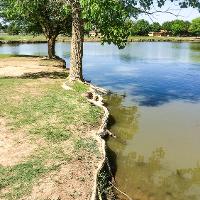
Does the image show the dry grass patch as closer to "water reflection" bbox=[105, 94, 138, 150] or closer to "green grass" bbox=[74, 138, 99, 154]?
"water reflection" bbox=[105, 94, 138, 150]

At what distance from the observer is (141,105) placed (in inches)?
1047

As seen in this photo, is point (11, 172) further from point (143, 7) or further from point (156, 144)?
point (143, 7)

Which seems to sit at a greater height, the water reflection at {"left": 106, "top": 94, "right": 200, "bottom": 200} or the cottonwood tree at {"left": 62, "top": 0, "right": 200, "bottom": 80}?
the cottonwood tree at {"left": 62, "top": 0, "right": 200, "bottom": 80}

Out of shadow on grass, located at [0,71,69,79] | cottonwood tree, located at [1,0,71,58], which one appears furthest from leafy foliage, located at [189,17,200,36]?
shadow on grass, located at [0,71,69,79]

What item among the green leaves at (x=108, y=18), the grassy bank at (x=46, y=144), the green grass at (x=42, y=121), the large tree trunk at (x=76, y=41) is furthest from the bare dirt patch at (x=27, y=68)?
the green leaves at (x=108, y=18)

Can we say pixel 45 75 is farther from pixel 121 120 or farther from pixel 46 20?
pixel 46 20

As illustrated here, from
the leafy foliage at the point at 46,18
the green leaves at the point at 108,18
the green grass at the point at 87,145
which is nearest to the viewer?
the green grass at the point at 87,145

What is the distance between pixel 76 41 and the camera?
89.9ft

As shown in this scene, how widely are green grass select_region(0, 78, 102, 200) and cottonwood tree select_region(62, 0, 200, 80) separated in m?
2.97

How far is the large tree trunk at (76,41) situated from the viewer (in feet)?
87.4

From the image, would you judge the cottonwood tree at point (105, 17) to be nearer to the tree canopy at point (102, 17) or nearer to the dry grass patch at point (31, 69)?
the tree canopy at point (102, 17)

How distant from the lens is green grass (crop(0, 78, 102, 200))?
12250 millimetres

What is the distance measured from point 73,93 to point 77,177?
12.2m

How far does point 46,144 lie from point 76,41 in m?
13.6
